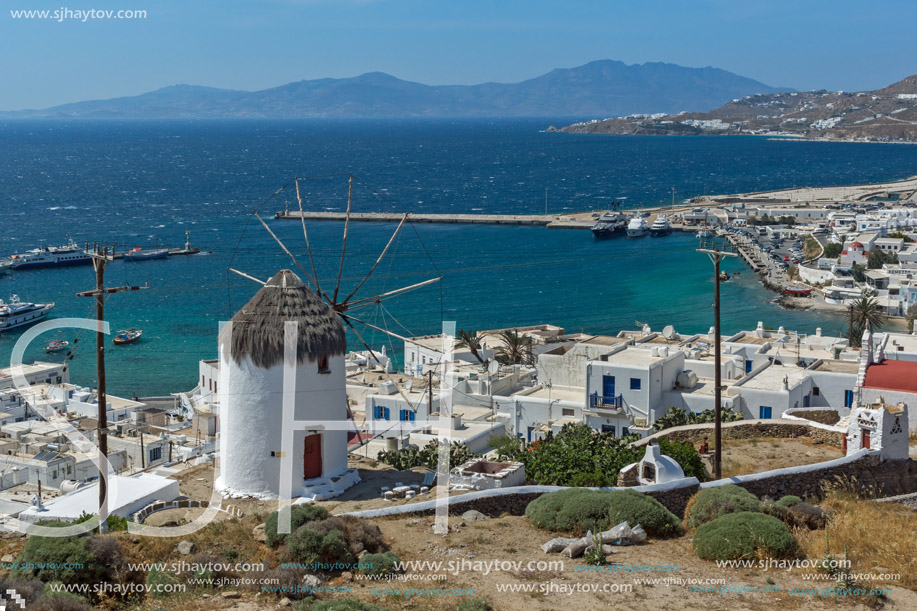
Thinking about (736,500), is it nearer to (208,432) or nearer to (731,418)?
(731,418)

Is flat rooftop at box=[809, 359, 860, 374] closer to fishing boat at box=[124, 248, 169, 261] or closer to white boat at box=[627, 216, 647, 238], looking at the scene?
fishing boat at box=[124, 248, 169, 261]

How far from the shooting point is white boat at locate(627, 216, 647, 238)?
128375mm

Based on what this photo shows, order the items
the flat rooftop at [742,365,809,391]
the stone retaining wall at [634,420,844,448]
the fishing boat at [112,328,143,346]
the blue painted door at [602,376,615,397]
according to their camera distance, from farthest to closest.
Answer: the fishing boat at [112,328,143,346] → the blue painted door at [602,376,615,397] → the flat rooftop at [742,365,809,391] → the stone retaining wall at [634,420,844,448]

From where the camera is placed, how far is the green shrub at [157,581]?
48.1 ft

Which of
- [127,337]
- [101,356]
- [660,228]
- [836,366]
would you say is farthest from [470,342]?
[660,228]

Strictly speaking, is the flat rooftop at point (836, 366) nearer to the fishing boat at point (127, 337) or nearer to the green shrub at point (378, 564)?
the green shrub at point (378, 564)

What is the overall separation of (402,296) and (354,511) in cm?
6974

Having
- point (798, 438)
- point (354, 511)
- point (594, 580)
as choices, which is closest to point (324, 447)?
point (354, 511)

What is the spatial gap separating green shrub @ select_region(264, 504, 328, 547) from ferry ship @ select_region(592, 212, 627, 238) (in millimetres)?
113238

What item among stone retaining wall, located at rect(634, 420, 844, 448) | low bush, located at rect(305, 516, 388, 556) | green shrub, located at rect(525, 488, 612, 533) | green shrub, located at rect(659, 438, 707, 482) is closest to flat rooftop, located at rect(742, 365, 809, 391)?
stone retaining wall, located at rect(634, 420, 844, 448)

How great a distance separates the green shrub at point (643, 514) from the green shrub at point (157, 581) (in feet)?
25.8

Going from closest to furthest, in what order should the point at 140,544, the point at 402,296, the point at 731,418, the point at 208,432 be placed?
the point at 140,544 < the point at 731,418 < the point at 208,432 < the point at 402,296

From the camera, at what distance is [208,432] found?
3794 centimetres

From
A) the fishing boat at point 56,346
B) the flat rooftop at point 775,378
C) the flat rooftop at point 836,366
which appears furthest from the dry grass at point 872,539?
the fishing boat at point 56,346
